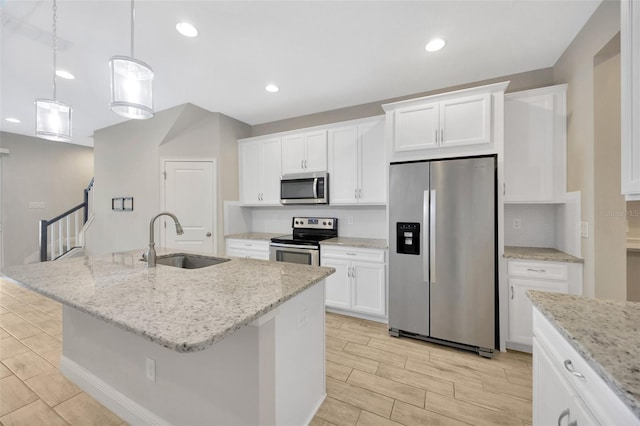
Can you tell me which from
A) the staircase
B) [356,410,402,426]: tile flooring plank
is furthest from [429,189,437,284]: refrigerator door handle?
the staircase

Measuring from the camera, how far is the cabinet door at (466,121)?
228 cm

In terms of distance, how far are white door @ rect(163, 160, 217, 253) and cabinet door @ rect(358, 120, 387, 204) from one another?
88.7 inches

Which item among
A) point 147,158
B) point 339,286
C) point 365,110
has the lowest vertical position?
point 339,286

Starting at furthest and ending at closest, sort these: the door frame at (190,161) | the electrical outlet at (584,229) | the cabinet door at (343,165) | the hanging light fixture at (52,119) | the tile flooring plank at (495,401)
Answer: the door frame at (190,161), the cabinet door at (343,165), the electrical outlet at (584,229), the hanging light fixture at (52,119), the tile flooring plank at (495,401)

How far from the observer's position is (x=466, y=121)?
7.72 ft

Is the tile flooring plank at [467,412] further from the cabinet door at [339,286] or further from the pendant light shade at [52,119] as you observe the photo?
the pendant light shade at [52,119]

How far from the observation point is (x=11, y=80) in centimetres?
285

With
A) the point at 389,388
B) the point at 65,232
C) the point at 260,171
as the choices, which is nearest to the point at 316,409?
the point at 389,388

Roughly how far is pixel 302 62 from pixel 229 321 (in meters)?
2.50

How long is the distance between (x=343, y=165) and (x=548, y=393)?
2.73 m

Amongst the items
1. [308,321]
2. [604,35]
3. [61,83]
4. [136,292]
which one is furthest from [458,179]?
[61,83]

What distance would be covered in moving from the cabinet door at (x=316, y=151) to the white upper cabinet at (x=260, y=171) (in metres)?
0.50

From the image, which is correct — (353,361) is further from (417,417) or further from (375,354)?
(417,417)

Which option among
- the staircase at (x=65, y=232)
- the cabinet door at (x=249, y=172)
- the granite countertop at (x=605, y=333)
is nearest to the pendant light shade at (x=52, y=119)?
the cabinet door at (x=249, y=172)
